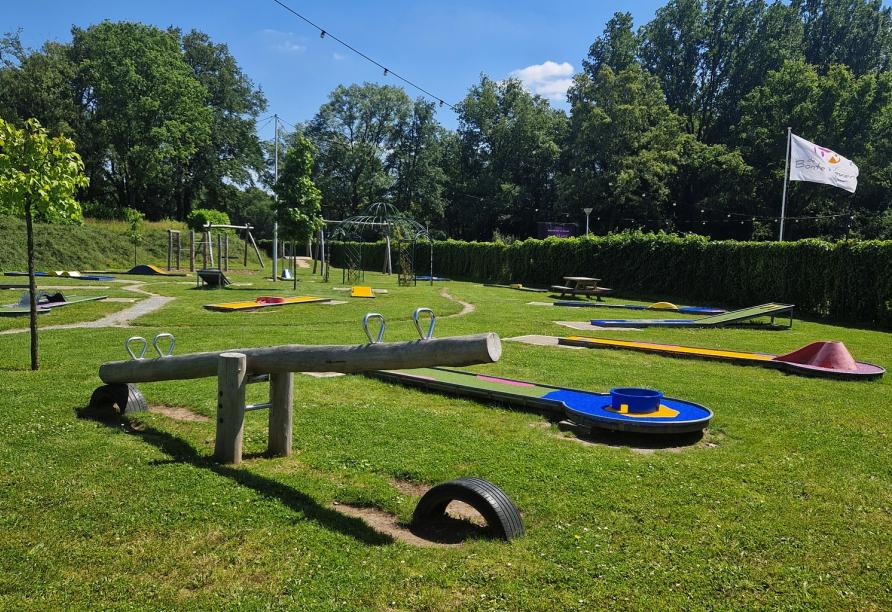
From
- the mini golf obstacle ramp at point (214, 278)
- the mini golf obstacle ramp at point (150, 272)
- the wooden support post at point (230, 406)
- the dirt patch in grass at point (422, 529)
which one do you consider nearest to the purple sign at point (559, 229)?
the mini golf obstacle ramp at point (150, 272)

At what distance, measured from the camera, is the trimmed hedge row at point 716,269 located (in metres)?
16.5

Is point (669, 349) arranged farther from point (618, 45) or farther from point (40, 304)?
point (618, 45)

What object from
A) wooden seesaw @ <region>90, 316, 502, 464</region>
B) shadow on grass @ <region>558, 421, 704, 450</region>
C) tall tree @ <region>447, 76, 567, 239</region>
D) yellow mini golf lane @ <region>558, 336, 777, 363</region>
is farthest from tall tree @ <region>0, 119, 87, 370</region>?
tall tree @ <region>447, 76, 567, 239</region>

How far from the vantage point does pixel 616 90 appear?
46250 millimetres

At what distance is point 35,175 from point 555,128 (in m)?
55.6

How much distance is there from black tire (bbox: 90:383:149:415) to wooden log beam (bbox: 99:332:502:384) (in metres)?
0.35

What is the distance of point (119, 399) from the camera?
5.75 metres

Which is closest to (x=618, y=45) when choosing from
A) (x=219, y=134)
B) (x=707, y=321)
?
(x=219, y=134)

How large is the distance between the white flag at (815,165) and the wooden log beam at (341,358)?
75.8ft

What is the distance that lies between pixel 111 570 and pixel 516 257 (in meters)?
29.2

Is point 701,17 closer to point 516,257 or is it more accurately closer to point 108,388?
point 516,257

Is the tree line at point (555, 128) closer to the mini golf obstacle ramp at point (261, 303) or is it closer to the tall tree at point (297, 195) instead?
the tall tree at point (297, 195)

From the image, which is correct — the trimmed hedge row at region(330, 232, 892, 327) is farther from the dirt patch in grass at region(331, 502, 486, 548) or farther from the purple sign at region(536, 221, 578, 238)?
the dirt patch in grass at region(331, 502, 486, 548)

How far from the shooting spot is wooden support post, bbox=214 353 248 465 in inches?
175
